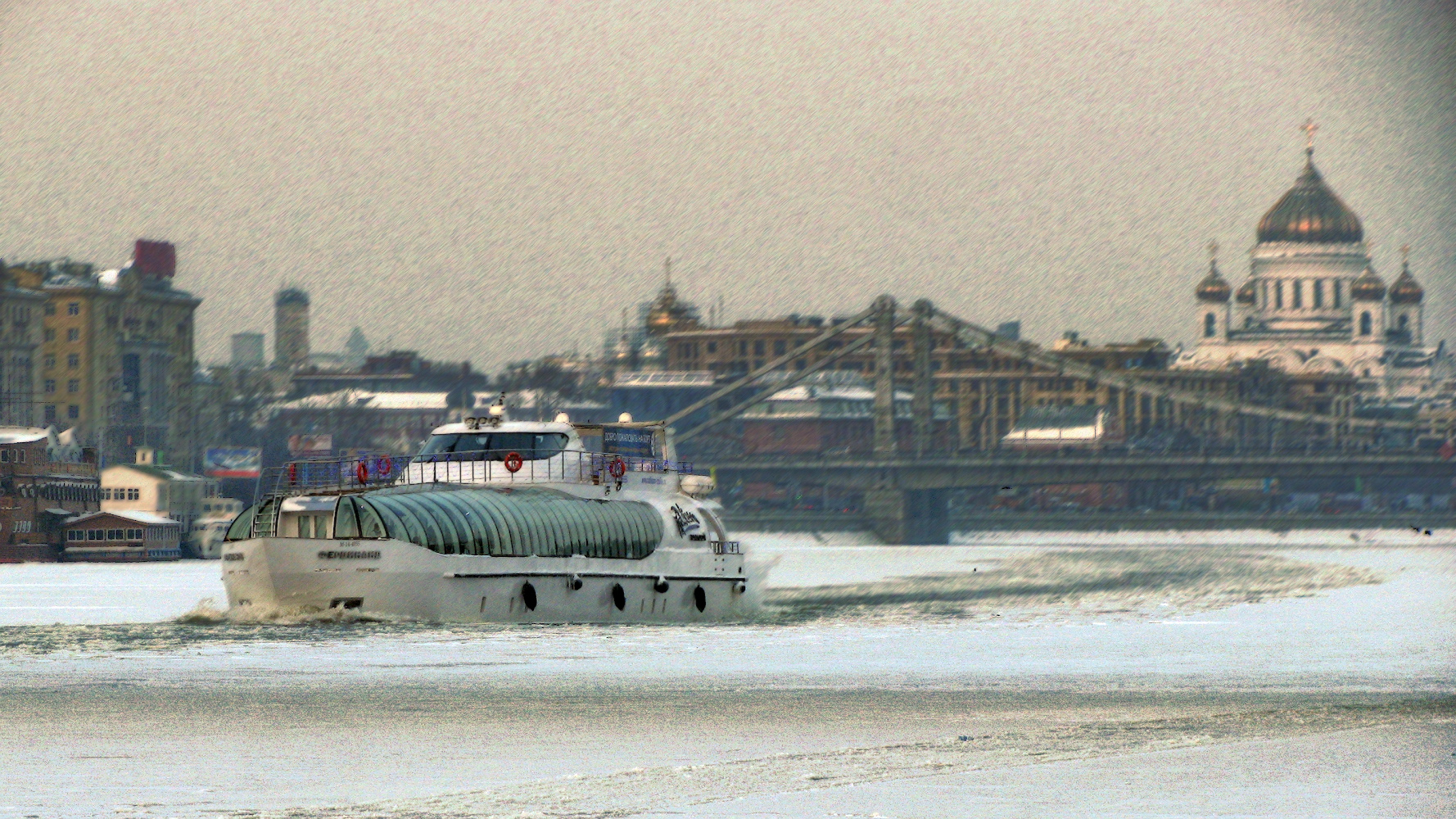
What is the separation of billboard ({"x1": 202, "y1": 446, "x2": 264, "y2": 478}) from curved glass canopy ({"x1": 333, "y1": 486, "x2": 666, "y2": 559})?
124 m

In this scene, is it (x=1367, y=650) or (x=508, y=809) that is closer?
(x=508, y=809)

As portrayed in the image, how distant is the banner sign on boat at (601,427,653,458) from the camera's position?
A: 181ft

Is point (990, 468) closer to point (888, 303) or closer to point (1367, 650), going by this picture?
point (888, 303)

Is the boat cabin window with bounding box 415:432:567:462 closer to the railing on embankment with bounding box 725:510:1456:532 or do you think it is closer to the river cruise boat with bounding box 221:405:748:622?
the river cruise boat with bounding box 221:405:748:622

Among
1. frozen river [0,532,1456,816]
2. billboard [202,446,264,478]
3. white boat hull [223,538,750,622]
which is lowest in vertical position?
frozen river [0,532,1456,816]

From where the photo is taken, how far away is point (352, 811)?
18469 mm

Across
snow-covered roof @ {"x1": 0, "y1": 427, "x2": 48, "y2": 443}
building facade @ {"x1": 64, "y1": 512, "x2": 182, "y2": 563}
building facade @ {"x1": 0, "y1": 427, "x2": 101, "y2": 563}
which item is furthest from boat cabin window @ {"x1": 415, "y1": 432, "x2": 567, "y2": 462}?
snow-covered roof @ {"x1": 0, "y1": 427, "x2": 48, "y2": 443}

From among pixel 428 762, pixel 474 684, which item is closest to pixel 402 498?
pixel 474 684

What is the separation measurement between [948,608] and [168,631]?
2264 centimetres

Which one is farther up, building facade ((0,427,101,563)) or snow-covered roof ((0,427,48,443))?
snow-covered roof ((0,427,48,443))

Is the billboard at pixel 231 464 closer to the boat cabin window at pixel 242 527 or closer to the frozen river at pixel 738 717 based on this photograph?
the frozen river at pixel 738 717

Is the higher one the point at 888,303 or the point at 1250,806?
the point at 888,303

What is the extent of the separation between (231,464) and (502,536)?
13103 cm

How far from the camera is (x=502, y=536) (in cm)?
4772
